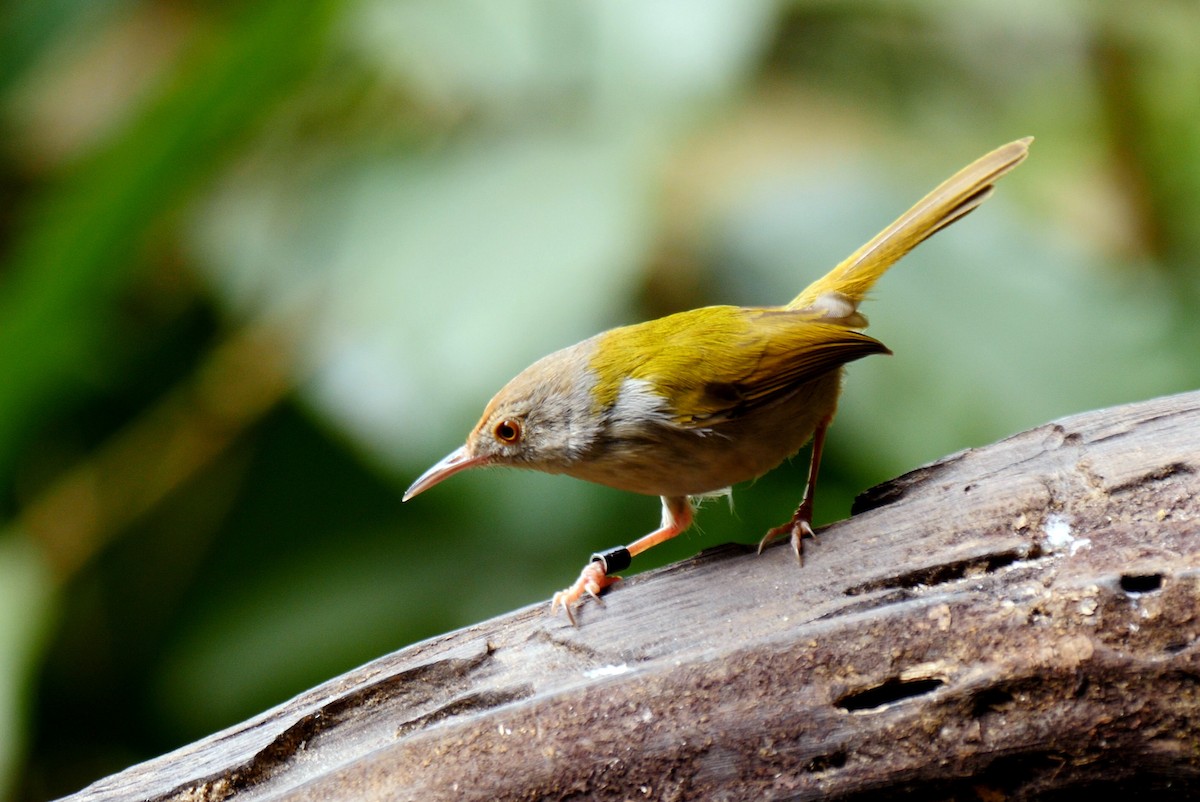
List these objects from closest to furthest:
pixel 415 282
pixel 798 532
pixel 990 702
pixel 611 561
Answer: pixel 990 702, pixel 798 532, pixel 611 561, pixel 415 282

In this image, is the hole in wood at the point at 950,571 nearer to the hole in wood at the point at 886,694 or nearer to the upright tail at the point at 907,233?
the hole in wood at the point at 886,694

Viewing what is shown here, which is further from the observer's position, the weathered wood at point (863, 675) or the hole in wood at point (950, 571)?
the hole in wood at point (950, 571)

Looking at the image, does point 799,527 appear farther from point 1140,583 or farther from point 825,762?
point 1140,583

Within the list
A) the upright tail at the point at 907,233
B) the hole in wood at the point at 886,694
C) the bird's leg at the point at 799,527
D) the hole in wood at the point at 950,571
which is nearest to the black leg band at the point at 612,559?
the bird's leg at the point at 799,527

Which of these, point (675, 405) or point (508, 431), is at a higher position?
point (508, 431)

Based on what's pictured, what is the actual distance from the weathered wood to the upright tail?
3.00 ft

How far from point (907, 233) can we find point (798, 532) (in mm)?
1310

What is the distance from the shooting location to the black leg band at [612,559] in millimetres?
3135

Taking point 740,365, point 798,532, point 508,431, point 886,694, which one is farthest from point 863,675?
point 508,431

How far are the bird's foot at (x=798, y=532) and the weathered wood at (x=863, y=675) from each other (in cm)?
5

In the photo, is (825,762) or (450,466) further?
(450,466)

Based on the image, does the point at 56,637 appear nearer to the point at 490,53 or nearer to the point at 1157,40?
the point at 490,53

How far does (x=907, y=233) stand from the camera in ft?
12.1

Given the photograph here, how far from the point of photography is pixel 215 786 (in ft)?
8.75
